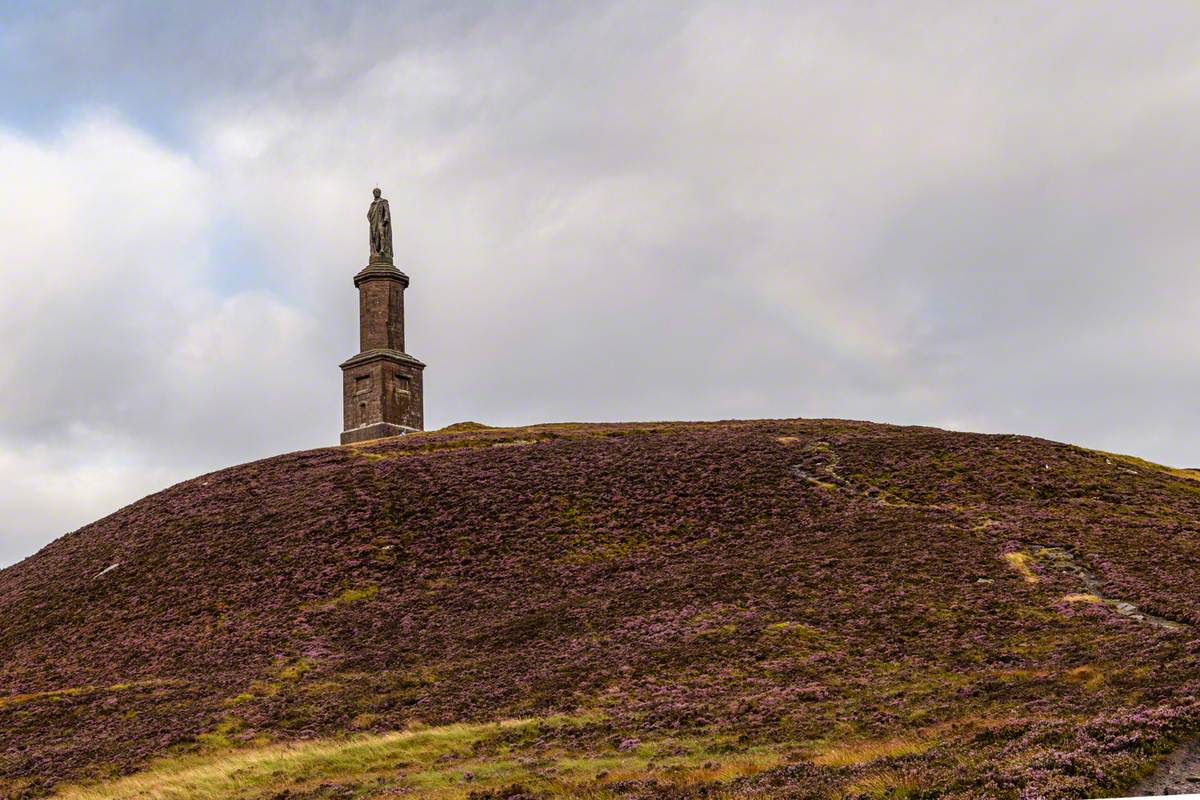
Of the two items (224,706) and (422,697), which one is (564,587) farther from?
(224,706)

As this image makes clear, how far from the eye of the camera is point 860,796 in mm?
19547

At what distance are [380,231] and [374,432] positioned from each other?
17.2 meters

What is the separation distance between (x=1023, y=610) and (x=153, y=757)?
28896 mm

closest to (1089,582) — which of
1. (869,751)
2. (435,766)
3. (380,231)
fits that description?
(869,751)

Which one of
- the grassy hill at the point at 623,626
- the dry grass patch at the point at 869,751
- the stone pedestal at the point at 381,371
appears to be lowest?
the dry grass patch at the point at 869,751

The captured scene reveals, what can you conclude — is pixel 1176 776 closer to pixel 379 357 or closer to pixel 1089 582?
pixel 1089 582

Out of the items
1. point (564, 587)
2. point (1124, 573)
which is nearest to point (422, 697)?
point (564, 587)

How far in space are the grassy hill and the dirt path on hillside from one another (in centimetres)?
39

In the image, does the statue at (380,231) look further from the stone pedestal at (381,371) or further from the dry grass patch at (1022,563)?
the dry grass patch at (1022,563)

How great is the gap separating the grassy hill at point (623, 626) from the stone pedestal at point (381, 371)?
361 inches

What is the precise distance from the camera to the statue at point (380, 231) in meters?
Answer: 86.7

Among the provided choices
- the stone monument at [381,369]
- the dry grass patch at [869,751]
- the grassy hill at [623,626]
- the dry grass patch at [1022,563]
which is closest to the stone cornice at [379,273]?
the stone monument at [381,369]

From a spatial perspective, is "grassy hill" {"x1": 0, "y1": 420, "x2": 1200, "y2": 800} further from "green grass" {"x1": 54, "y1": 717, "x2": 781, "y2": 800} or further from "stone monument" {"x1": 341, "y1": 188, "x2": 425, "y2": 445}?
"stone monument" {"x1": 341, "y1": 188, "x2": 425, "y2": 445}

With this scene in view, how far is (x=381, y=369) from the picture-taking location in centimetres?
8212
